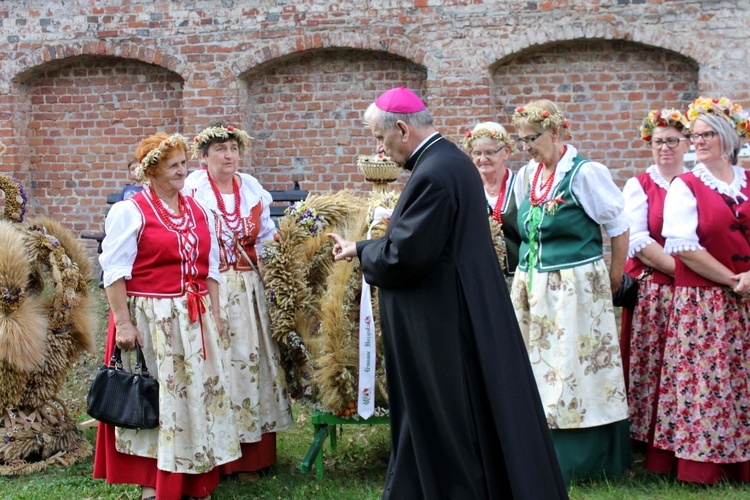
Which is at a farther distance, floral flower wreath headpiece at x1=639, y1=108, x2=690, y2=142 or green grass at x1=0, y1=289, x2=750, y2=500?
floral flower wreath headpiece at x1=639, y1=108, x2=690, y2=142

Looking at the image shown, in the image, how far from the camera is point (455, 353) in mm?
3475

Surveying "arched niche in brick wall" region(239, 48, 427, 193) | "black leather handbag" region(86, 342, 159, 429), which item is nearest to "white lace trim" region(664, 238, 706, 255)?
"black leather handbag" region(86, 342, 159, 429)

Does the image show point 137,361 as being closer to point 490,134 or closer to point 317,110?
point 490,134

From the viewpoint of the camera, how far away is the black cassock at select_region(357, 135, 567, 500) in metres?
3.43

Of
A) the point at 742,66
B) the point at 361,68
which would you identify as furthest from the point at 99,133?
the point at 742,66

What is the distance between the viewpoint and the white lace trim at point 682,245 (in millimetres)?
4789

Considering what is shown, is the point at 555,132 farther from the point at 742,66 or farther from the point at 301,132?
the point at 301,132

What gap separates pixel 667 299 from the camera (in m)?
5.23

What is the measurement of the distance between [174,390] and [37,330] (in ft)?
3.72

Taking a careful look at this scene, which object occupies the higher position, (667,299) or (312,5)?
(312,5)

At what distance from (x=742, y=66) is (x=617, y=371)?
519 centimetres

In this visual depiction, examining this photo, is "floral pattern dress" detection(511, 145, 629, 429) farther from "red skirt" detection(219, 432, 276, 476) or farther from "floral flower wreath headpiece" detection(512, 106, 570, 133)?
"red skirt" detection(219, 432, 276, 476)

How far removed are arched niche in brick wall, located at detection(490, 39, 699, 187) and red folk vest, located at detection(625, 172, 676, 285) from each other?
3953 mm

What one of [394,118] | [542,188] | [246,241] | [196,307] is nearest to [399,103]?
[394,118]
